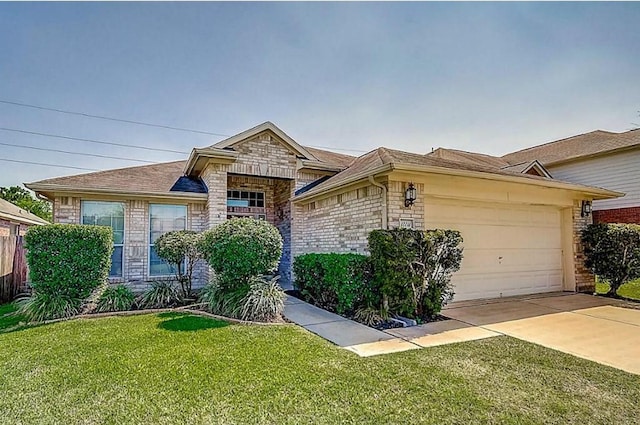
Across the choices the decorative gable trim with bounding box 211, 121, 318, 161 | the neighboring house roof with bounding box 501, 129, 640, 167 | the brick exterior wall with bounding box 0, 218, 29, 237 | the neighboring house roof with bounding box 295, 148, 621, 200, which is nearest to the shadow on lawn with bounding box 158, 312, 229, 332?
the neighboring house roof with bounding box 295, 148, 621, 200

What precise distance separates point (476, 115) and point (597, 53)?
3.69 meters

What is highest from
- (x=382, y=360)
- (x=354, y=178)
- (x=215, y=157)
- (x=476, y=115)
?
(x=476, y=115)

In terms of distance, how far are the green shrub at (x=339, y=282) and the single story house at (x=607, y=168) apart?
11.4 metres

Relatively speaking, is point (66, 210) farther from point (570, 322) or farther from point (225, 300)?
point (570, 322)

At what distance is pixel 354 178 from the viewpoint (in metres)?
7.33

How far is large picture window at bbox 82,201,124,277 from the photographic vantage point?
387 inches

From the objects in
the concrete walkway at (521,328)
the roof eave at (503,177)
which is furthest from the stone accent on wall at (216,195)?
the roof eave at (503,177)

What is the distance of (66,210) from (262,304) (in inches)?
265

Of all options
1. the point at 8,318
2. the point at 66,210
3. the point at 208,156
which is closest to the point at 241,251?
the point at 208,156

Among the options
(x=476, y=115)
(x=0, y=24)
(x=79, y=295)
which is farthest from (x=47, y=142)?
(x=476, y=115)

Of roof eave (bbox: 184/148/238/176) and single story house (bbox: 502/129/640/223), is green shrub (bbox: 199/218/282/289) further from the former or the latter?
single story house (bbox: 502/129/640/223)

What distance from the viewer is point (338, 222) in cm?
888

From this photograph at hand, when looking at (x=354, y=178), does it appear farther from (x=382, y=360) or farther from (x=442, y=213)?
(x=382, y=360)

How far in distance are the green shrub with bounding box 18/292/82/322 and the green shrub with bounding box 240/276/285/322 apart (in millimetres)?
3317
